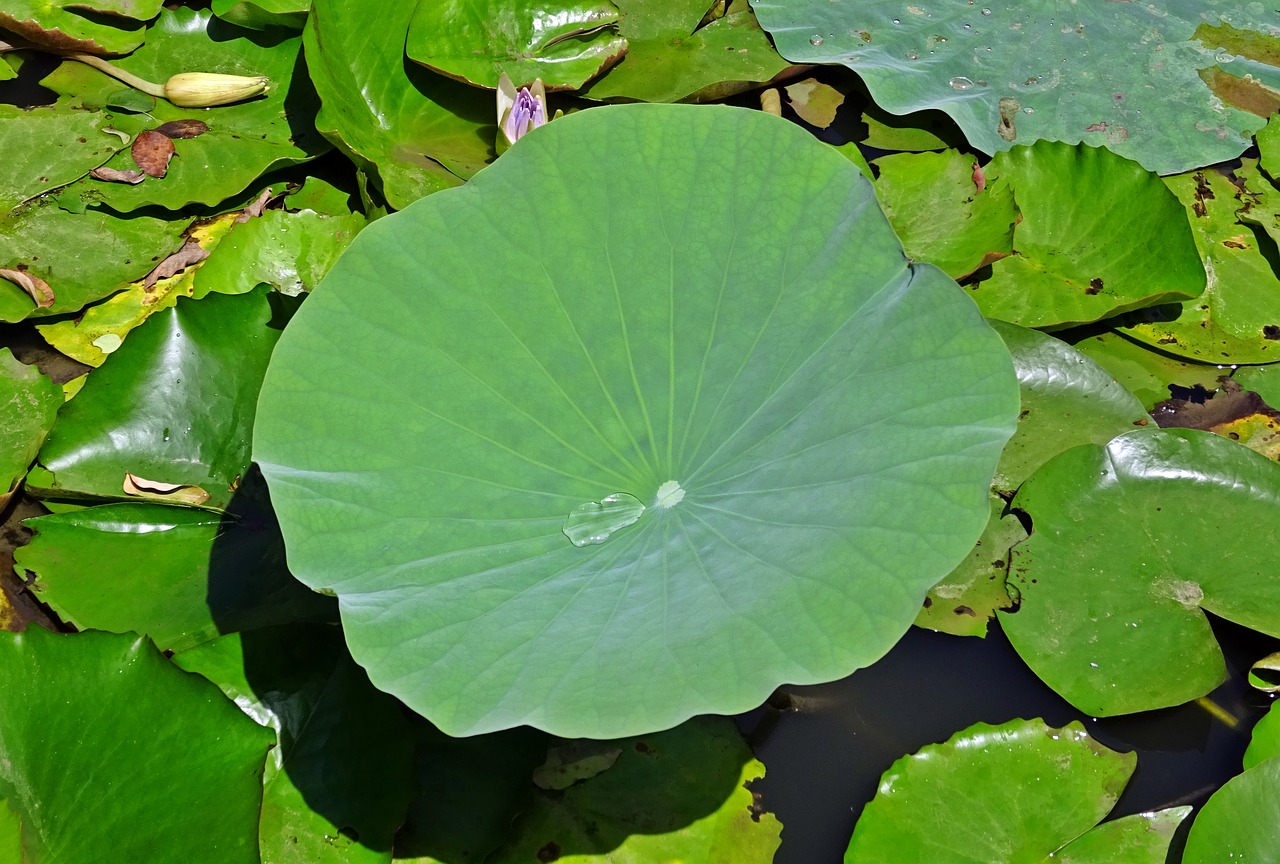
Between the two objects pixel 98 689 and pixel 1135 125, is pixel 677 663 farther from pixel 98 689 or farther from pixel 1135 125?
pixel 1135 125

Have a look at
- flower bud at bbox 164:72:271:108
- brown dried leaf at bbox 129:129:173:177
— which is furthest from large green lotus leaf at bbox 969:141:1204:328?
brown dried leaf at bbox 129:129:173:177

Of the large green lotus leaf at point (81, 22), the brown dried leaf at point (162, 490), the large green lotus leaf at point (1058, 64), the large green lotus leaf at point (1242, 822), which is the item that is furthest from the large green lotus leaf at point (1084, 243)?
the large green lotus leaf at point (81, 22)

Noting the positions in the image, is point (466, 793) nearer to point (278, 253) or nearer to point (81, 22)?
point (278, 253)

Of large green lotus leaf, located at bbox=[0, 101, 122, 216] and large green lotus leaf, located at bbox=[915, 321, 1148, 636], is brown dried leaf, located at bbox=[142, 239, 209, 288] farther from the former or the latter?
large green lotus leaf, located at bbox=[915, 321, 1148, 636]

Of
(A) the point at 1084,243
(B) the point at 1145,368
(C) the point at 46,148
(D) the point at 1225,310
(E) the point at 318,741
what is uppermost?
(C) the point at 46,148

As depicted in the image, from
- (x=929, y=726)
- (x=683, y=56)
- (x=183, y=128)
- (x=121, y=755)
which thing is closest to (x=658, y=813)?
(x=929, y=726)

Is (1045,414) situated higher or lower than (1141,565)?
higher
